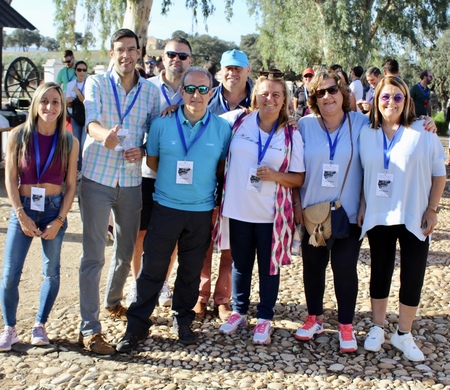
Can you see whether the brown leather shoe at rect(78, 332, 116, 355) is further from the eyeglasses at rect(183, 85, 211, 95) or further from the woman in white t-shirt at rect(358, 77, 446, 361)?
the woman in white t-shirt at rect(358, 77, 446, 361)

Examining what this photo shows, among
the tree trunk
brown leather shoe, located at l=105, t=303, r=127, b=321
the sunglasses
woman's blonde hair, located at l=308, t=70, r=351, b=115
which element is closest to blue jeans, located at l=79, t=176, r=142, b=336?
brown leather shoe, located at l=105, t=303, r=127, b=321

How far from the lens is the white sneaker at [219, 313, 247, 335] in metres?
4.39

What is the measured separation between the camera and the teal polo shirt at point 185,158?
3.85 m

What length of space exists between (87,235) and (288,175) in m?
1.46

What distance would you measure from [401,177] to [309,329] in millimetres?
1371

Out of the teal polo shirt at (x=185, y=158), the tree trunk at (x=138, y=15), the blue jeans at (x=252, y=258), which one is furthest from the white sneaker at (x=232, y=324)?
the tree trunk at (x=138, y=15)

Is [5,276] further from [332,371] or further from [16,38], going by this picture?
[16,38]

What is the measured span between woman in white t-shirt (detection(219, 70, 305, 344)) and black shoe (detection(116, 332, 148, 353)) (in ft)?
3.19

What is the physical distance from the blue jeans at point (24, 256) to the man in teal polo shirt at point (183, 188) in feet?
1.94

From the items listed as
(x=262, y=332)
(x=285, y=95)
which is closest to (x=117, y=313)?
(x=262, y=332)

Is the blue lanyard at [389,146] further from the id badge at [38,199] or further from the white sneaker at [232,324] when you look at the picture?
the id badge at [38,199]

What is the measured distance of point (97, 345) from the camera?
12.9 feet

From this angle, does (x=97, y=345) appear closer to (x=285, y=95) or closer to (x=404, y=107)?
(x=285, y=95)

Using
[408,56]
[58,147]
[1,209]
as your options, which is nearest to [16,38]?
[408,56]
